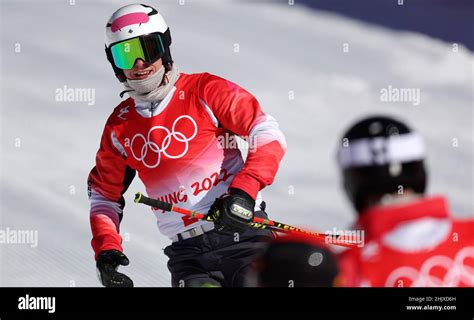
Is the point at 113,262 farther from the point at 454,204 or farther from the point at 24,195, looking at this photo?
the point at 454,204

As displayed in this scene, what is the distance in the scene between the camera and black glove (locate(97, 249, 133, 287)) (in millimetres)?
4391

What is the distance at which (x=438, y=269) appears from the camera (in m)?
2.26

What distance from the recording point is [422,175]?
2.29 m

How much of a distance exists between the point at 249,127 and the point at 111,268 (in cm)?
100

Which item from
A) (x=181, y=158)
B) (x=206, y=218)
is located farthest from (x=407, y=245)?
(x=181, y=158)

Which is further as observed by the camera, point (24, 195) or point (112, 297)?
point (24, 195)

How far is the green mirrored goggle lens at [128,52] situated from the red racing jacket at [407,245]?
2.54m

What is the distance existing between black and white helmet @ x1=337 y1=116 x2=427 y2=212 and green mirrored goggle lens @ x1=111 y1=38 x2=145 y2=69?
2.36 meters

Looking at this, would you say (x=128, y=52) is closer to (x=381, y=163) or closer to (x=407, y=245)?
(x=381, y=163)

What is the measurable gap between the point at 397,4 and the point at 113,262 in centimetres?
515

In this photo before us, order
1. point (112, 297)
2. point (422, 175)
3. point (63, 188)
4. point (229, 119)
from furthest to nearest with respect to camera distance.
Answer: point (63, 188) → point (112, 297) → point (229, 119) → point (422, 175)

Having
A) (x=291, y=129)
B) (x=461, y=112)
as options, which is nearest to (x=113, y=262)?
(x=291, y=129)

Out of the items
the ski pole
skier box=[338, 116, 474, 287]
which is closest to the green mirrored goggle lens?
the ski pole

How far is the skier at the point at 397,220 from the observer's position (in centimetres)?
215
